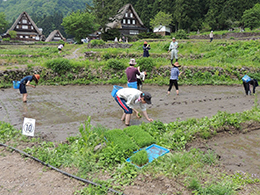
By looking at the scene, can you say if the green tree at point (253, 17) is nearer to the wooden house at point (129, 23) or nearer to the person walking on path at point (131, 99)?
the wooden house at point (129, 23)

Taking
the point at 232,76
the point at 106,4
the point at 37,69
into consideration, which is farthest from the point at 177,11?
the point at 37,69

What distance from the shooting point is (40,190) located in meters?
4.11

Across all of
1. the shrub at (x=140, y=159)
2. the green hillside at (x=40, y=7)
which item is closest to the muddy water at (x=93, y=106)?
the shrub at (x=140, y=159)

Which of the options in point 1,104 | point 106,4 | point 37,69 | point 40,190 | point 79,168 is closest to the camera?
point 40,190

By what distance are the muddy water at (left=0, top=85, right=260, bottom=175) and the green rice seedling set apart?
1.33 metres

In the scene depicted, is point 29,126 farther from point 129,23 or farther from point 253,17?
point 129,23

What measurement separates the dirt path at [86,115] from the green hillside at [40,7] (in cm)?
11881

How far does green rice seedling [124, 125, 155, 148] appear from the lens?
18.2ft

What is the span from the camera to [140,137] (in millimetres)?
5688

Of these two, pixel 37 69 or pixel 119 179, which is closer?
pixel 119 179

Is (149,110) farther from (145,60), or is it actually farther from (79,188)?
(145,60)

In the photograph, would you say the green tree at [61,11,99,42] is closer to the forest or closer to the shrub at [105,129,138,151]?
the forest

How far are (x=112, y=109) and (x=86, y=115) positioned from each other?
4.09 ft

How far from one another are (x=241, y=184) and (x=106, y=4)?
1604 inches
